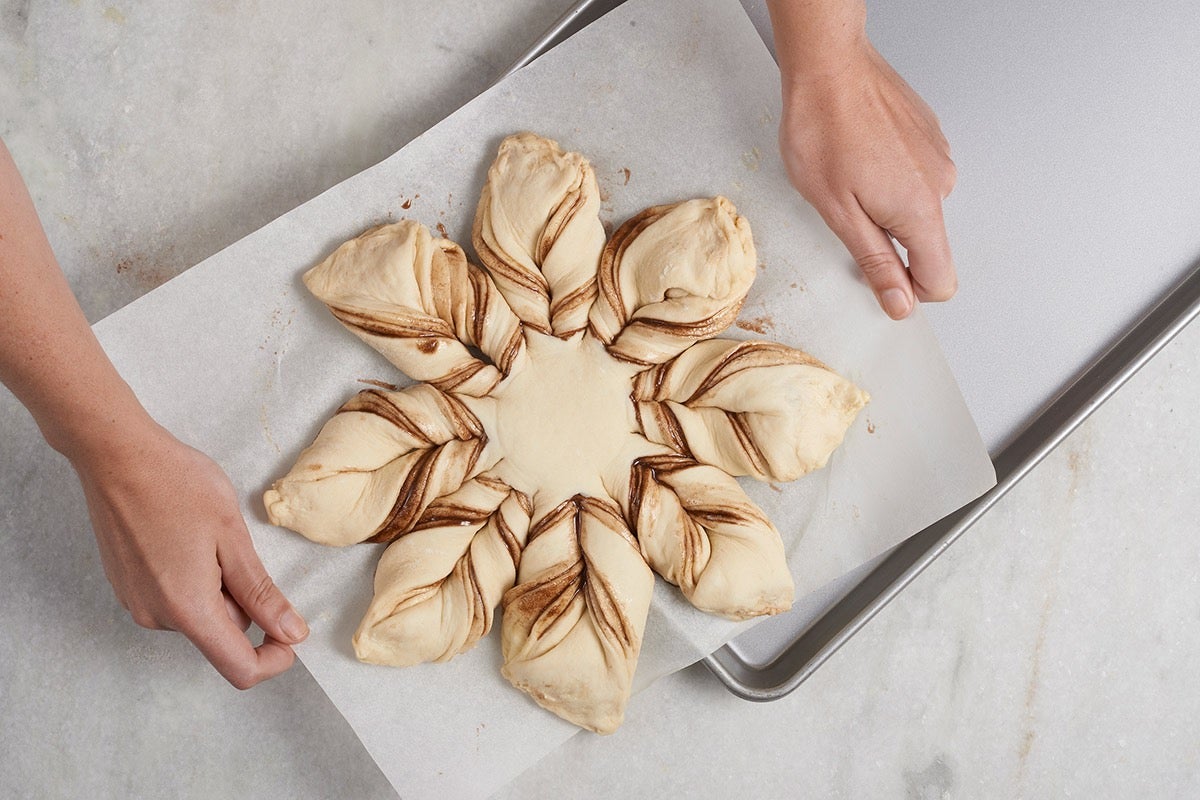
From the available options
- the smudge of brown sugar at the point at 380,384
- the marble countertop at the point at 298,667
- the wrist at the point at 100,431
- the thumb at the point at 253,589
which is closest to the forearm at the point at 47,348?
the wrist at the point at 100,431

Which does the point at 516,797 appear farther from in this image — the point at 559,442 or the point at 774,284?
the point at 774,284

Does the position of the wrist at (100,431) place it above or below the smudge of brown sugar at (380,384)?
above

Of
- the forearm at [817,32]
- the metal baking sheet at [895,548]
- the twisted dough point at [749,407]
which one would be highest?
the forearm at [817,32]

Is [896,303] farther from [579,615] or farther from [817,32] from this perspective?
[579,615]

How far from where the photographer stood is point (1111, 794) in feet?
4.25

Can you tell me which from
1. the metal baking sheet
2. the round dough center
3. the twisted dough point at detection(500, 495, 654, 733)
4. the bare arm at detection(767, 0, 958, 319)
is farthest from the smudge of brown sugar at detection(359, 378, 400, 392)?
the bare arm at detection(767, 0, 958, 319)

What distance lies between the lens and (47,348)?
823 millimetres

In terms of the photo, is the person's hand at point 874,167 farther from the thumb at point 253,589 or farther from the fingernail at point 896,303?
the thumb at point 253,589

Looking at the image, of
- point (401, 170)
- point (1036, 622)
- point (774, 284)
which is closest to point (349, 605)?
point (401, 170)

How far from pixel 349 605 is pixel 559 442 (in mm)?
327

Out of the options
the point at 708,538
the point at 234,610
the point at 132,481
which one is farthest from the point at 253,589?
the point at 708,538

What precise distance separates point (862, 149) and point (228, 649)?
2.94 ft

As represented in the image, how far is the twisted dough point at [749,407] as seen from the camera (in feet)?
3.35

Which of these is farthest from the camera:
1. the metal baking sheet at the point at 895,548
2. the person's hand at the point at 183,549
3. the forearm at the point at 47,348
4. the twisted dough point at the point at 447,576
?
the metal baking sheet at the point at 895,548
